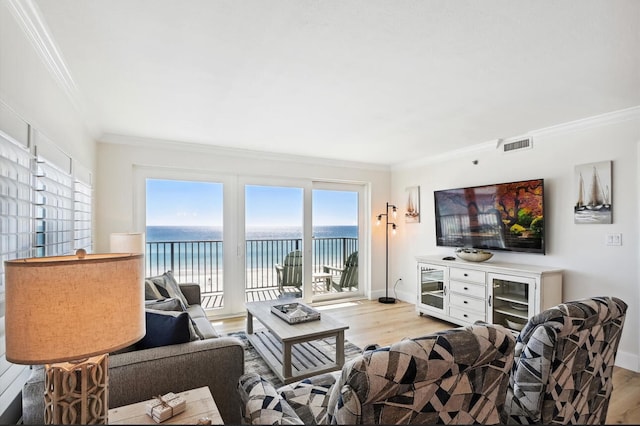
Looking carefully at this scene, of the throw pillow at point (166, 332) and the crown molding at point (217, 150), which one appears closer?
the throw pillow at point (166, 332)

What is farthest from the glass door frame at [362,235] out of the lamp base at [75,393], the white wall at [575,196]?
the lamp base at [75,393]

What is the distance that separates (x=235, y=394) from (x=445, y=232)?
355 cm

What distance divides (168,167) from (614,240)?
4706mm

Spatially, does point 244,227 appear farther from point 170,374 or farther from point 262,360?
point 170,374

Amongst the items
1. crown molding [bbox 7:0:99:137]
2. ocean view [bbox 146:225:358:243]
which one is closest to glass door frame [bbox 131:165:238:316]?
ocean view [bbox 146:225:358:243]

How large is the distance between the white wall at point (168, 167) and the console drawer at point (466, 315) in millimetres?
2412

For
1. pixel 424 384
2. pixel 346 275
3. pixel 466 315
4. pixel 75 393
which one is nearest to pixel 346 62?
pixel 424 384

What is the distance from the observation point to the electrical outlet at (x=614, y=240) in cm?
288

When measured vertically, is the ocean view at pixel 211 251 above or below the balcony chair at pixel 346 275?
above

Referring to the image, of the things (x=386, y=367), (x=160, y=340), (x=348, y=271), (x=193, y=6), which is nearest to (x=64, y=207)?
(x=160, y=340)

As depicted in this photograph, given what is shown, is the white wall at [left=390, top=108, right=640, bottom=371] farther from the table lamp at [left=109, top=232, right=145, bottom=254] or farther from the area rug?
the table lamp at [left=109, top=232, right=145, bottom=254]

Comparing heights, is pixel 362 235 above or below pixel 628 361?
above

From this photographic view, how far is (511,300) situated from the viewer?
3391mm

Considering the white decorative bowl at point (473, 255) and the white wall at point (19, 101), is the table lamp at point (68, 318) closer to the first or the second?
the white wall at point (19, 101)
